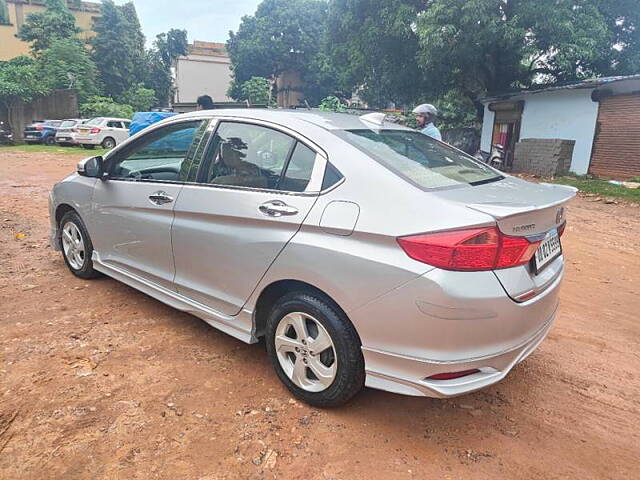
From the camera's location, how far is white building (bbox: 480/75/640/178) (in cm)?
1255

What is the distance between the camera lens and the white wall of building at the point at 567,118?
13750mm

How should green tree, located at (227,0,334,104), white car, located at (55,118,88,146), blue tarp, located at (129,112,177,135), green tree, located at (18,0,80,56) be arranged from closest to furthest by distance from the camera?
blue tarp, located at (129,112,177,135) < white car, located at (55,118,88,146) < green tree, located at (18,0,80,56) < green tree, located at (227,0,334,104)

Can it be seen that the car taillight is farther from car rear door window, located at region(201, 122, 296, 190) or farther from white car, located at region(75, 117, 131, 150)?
white car, located at region(75, 117, 131, 150)

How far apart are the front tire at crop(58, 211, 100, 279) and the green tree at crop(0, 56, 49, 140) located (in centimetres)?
2551

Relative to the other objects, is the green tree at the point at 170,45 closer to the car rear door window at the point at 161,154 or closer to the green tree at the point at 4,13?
the green tree at the point at 4,13

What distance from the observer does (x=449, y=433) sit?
8.11 ft

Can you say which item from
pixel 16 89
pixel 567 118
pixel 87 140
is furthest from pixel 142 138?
pixel 16 89

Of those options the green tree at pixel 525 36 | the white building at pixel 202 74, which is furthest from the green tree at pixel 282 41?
the green tree at pixel 525 36

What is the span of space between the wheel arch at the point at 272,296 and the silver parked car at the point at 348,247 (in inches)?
0.5

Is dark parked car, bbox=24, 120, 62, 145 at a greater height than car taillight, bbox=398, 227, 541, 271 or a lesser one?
lesser

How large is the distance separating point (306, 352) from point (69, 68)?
31747 mm

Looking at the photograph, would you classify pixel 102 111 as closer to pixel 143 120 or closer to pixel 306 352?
pixel 143 120

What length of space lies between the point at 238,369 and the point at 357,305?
114cm

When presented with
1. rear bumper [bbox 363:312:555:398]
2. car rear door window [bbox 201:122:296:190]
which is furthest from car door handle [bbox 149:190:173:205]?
rear bumper [bbox 363:312:555:398]
